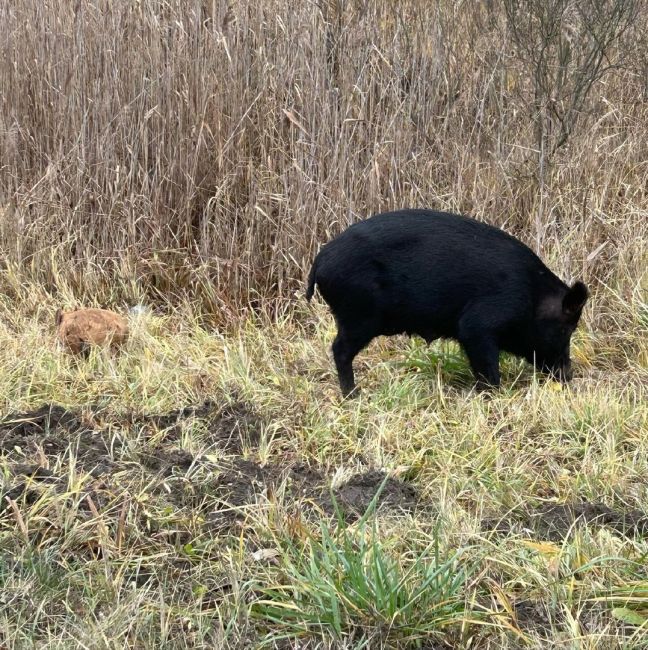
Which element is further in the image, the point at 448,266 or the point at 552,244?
the point at 552,244

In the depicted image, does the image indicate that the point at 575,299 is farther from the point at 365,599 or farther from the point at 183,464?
the point at 365,599

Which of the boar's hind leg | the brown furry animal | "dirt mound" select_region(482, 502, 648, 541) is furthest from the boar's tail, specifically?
"dirt mound" select_region(482, 502, 648, 541)

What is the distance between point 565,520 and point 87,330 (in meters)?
2.73

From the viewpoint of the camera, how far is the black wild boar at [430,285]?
471cm

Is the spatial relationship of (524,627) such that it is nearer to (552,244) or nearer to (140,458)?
(140,458)

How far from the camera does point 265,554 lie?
3.27m

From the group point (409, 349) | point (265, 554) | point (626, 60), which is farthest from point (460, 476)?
point (626, 60)

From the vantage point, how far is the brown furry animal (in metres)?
5.22

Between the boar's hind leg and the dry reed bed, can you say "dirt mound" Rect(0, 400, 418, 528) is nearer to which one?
Result: the boar's hind leg

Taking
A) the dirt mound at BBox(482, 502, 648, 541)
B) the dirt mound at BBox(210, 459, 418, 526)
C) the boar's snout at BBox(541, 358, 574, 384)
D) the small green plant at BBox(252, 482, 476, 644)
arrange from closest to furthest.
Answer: the small green plant at BBox(252, 482, 476, 644), the dirt mound at BBox(482, 502, 648, 541), the dirt mound at BBox(210, 459, 418, 526), the boar's snout at BBox(541, 358, 574, 384)

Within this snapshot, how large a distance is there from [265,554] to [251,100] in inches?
142

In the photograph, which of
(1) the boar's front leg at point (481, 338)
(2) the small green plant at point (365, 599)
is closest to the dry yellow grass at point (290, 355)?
(2) the small green plant at point (365, 599)

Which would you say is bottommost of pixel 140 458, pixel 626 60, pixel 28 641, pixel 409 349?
pixel 409 349

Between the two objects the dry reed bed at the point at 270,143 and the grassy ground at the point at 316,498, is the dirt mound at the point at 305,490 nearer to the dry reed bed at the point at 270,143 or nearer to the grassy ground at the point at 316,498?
the grassy ground at the point at 316,498
